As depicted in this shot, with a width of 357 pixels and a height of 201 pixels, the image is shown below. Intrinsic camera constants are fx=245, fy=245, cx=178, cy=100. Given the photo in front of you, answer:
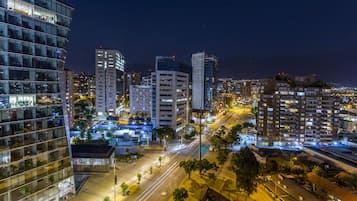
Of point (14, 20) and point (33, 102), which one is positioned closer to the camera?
point (14, 20)

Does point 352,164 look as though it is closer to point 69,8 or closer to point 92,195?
point 92,195

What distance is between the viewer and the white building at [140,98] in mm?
99938

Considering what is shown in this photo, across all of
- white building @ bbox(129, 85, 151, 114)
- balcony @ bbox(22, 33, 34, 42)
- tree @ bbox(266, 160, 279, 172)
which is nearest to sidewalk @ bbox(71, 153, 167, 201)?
tree @ bbox(266, 160, 279, 172)

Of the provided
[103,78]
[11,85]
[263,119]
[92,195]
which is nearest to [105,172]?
[92,195]

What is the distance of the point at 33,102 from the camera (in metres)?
24.6

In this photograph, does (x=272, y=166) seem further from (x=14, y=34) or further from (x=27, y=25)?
(x=14, y=34)

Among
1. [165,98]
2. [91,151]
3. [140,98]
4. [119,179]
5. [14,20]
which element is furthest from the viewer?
[140,98]

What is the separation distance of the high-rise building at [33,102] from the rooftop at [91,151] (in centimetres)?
901

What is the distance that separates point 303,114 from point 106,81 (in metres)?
75.7

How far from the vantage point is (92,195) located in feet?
97.0

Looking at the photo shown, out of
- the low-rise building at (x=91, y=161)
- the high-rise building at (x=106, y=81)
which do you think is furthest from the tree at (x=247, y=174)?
the high-rise building at (x=106, y=81)

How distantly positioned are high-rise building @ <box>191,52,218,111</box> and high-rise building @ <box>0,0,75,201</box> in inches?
3304

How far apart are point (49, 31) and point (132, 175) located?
74.0 feet

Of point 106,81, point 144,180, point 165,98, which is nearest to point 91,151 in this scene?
point 144,180
